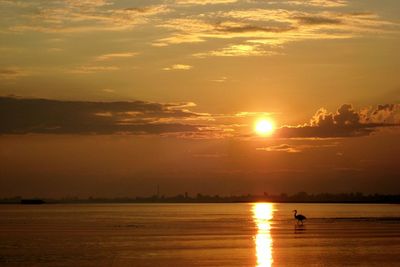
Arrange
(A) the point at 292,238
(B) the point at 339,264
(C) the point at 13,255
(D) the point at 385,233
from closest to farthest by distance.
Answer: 1. (B) the point at 339,264
2. (C) the point at 13,255
3. (A) the point at 292,238
4. (D) the point at 385,233

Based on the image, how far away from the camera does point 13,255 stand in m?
35.9

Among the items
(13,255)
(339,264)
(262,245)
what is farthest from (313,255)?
(13,255)

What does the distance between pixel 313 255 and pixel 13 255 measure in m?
15.2

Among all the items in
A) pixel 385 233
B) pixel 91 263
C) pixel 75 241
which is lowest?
pixel 91 263

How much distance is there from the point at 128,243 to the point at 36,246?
18.4ft

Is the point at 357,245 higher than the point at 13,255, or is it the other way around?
the point at 357,245

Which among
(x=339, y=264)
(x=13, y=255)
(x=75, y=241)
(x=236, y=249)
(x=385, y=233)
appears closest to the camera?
(x=339, y=264)

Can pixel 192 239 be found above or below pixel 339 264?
above

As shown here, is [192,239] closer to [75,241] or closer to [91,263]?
[75,241]

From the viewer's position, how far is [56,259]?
34031 mm

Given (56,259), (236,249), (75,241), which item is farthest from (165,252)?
(75,241)

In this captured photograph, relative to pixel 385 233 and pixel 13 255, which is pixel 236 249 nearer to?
pixel 13 255

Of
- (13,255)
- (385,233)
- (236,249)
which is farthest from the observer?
(385,233)

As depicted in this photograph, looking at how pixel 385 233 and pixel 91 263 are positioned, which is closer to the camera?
pixel 91 263
